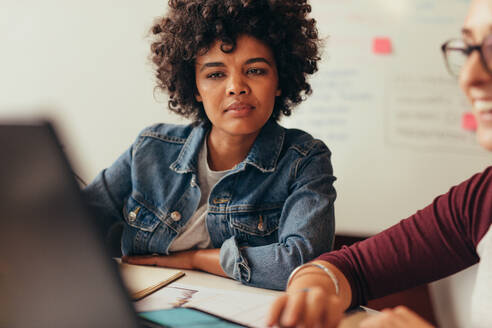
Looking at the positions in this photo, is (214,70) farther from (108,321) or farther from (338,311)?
(108,321)

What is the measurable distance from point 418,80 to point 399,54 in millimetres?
162

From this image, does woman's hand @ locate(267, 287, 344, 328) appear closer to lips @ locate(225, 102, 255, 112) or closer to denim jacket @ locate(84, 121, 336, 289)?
denim jacket @ locate(84, 121, 336, 289)

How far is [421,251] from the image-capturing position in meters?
0.81

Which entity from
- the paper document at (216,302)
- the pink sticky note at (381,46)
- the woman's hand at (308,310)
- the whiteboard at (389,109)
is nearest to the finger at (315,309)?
the woman's hand at (308,310)

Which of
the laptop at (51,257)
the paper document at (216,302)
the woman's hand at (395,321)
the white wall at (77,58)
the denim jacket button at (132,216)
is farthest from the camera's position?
the white wall at (77,58)

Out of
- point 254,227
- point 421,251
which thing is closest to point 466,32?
point 421,251

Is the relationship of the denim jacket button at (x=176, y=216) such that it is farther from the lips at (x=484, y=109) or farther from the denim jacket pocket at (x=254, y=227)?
the lips at (x=484, y=109)

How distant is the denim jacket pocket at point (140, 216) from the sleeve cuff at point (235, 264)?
25 centimetres

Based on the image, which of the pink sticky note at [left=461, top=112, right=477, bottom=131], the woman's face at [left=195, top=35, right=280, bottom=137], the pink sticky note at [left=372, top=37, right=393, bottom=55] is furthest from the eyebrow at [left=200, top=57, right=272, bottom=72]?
the pink sticky note at [left=461, top=112, right=477, bottom=131]

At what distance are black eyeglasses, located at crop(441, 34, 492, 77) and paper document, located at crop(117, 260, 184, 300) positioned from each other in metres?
0.65

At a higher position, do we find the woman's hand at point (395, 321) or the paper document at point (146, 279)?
the woman's hand at point (395, 321)

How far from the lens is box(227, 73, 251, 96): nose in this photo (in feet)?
3.57

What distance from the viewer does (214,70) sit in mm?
1144

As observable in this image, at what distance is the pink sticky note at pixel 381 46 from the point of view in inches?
84.8
